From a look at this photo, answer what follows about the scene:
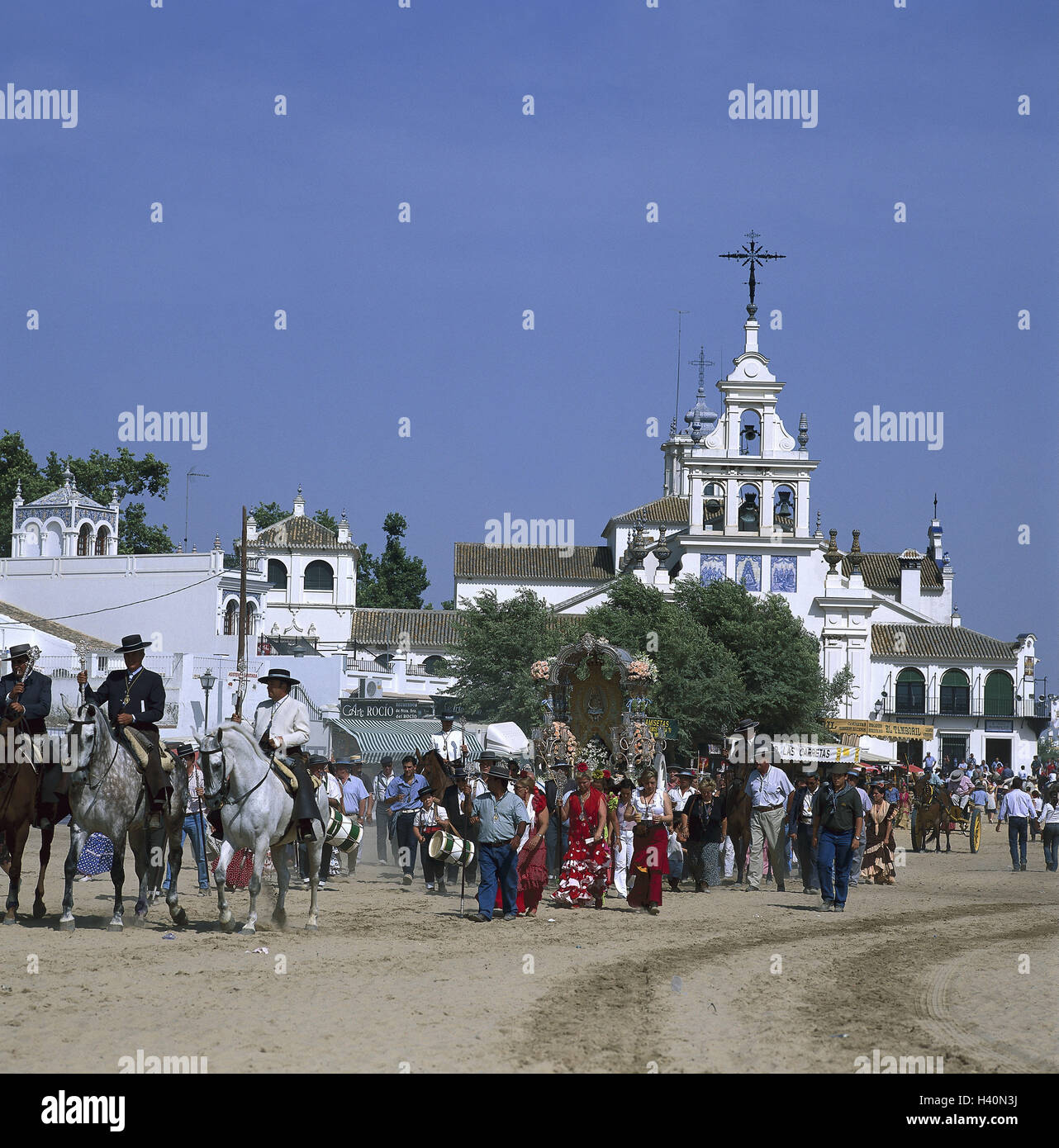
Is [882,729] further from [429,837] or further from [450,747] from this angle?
[429,837]

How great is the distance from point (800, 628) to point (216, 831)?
44.2 meters

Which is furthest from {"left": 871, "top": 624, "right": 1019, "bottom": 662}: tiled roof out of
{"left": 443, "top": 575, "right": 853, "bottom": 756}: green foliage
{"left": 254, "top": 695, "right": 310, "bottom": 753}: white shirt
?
{"left": 254, "top": 695, "right": 310, "bottom": 753}: white shirt

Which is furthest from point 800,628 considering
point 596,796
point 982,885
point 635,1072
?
point 635,1072

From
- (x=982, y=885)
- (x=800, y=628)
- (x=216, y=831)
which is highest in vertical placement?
(x=800, y=628)

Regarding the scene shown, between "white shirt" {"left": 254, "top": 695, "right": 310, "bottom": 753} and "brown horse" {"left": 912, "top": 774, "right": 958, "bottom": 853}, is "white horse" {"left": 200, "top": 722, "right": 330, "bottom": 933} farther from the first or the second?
"brown horse" {"left": 912, "top": 774, "right": 958, "bottom": 853}

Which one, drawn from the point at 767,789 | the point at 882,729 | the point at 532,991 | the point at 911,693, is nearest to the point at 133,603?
the point at 882,729

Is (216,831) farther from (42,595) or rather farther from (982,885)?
(42,595)

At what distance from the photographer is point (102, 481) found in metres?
71.4

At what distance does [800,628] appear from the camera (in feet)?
184

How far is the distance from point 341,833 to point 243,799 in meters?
2.66

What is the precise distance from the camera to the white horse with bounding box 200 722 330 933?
514 inches

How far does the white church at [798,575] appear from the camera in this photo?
6431 centimetres

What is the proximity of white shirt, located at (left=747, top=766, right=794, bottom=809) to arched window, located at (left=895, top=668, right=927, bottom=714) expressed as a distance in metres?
56.6
